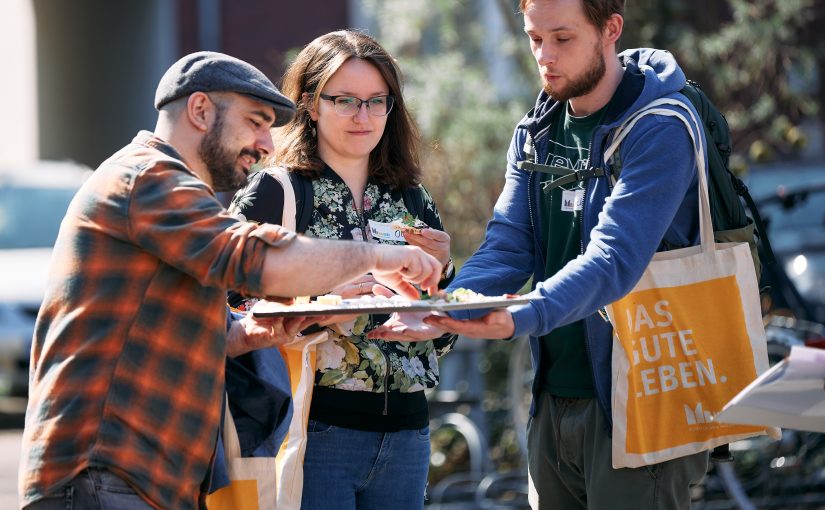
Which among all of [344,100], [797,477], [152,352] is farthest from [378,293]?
[797,477]

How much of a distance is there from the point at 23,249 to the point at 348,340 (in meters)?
8.80

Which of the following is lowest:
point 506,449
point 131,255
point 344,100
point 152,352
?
point 506,449

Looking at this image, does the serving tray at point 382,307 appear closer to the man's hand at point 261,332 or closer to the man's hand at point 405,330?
the man's hand at point 261,332

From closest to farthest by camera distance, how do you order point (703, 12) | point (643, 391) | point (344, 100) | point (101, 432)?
point (101, 432)
point (643, 391)
point (344, 100)
point (703, 12)

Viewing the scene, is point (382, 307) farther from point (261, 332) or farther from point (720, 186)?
point (720, 186)

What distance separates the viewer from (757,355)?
361cm

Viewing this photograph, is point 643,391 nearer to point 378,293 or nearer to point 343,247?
point 378,293

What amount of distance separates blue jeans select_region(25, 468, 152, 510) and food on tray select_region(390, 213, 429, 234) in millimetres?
1326

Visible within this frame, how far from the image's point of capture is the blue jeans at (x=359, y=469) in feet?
12.2

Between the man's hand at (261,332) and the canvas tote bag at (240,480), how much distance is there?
0.21 metres

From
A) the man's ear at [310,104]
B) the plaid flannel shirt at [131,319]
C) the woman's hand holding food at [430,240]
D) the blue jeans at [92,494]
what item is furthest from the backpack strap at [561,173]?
the blue jeans at [92,494]

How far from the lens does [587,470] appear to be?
3.67 meters

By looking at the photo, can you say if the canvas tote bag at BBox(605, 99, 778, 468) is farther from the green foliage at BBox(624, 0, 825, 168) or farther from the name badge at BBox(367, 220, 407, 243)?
the green foliage at BBox(624, 0, 825, 168)

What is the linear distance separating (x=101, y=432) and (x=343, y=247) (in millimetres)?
692
